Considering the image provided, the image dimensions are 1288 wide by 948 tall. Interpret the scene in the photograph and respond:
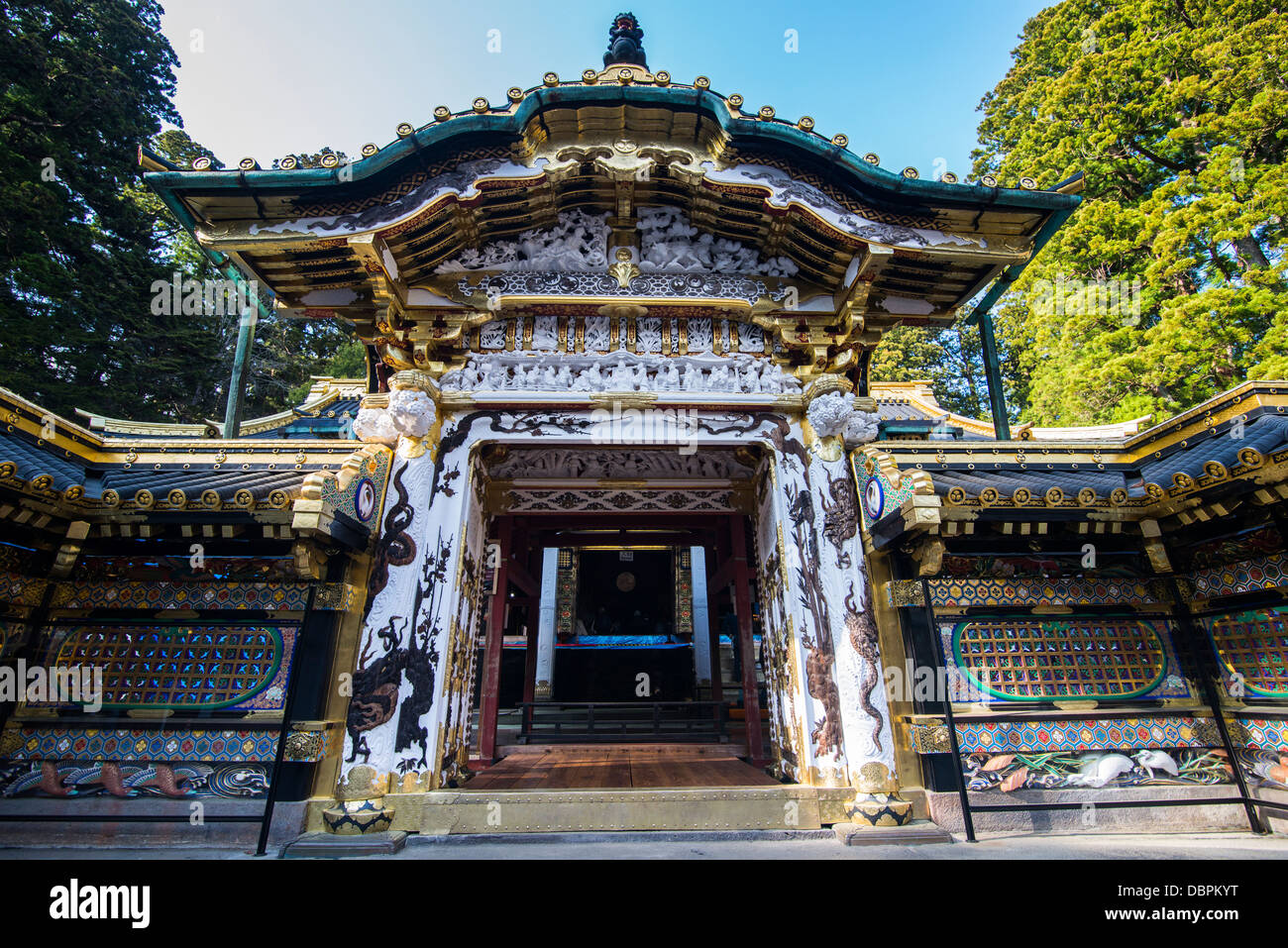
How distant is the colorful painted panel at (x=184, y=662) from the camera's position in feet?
19.2

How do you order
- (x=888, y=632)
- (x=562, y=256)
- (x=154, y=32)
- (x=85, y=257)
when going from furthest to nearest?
(x=154, y=32) < (x=85, y=257) < (x=562, y=256) < (x=888, y=632)

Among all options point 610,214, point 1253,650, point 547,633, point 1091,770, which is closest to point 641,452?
point 610,214

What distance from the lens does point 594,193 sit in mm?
7633

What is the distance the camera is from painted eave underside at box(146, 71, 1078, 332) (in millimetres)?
6688

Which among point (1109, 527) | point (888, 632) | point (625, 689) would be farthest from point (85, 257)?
point (1109, 527)

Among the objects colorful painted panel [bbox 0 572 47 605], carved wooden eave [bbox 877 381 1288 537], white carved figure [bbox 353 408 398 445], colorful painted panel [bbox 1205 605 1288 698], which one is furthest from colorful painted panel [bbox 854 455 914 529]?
colorful painted panel [bbox 0 572 47 605]

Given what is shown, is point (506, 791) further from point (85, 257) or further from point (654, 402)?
point (85, 257)

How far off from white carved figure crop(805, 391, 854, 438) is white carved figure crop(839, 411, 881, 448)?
0.25 feet

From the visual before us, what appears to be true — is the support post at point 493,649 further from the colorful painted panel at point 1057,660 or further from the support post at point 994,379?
the support post at point 994,379

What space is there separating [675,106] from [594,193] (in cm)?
139

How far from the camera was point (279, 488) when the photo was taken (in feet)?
17.9

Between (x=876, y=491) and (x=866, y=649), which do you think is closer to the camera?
(x=866, y=649)

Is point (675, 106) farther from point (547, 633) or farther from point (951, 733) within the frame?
point (547, 633)

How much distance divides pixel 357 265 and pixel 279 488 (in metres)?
3.12
